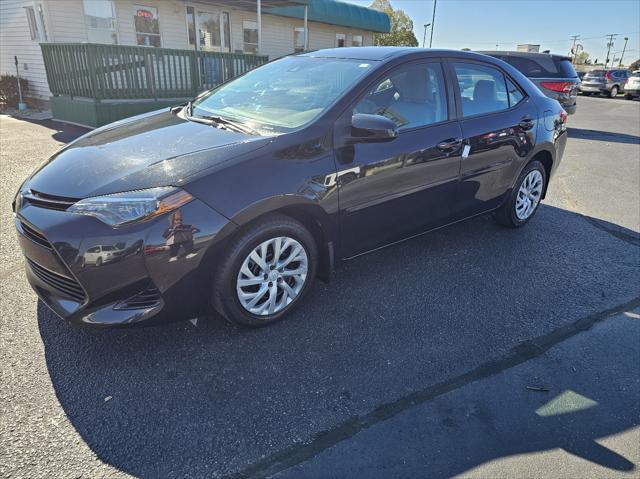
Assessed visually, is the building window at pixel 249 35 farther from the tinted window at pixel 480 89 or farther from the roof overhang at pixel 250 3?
the tinted window at pixel 480 89

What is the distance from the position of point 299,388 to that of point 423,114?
225 cm

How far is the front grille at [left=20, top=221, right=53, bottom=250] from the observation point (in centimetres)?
Answer: 240

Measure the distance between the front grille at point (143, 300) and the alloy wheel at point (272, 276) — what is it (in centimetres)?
47

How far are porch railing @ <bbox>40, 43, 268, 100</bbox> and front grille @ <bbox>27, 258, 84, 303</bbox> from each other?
7630 millimetres

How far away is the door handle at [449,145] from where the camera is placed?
352 cm

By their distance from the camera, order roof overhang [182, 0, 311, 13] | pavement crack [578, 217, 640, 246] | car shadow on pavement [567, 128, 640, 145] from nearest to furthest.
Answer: pavement crack [578, 217, 640, 246]
car shadow on pavement [567, 128, 640, 145]
roof overhang [182, 0, 311, 13]

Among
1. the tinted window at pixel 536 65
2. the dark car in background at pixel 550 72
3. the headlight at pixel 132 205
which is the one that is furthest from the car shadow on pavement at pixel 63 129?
the tinted window at pixel 536 65

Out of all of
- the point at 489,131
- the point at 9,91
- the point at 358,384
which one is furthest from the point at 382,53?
the point at 9,91

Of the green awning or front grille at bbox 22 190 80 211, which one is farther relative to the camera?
the green awning

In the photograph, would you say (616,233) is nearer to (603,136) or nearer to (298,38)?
(603,136)

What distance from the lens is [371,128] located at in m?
2.88

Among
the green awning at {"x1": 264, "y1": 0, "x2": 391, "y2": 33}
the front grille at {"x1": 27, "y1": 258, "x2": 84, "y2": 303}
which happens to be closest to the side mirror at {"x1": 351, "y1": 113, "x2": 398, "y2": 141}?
the front grille at {"x1": 27, "y1": 258, "x2": 84, "y2": 303}

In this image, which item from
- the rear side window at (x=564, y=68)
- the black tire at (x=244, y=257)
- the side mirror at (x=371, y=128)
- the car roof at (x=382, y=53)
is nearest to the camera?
the black tire at (x=244, y=257)

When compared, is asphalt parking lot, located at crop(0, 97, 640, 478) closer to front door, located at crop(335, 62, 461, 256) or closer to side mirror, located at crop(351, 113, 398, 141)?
front door, located at crop(335, 62, 461, 256)
